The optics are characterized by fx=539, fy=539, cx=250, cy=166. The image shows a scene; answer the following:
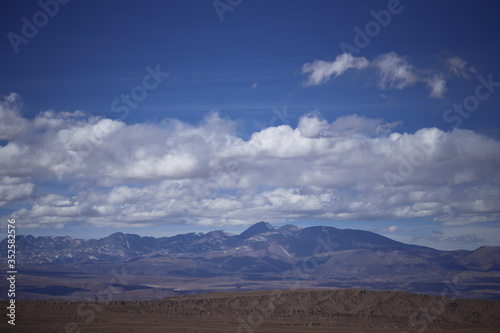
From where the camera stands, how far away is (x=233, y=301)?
18112cm

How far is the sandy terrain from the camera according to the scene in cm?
14338

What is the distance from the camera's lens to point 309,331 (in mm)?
143875

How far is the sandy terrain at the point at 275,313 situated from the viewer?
470 feet

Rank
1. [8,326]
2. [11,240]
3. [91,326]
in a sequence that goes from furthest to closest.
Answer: [91,326] → [8,326] → [11,240]

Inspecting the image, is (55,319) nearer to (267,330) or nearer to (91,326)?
(91,326)

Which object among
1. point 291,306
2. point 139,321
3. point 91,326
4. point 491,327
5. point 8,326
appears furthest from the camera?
point 291,306

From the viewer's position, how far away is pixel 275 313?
567ft

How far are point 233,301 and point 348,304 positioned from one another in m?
38.5

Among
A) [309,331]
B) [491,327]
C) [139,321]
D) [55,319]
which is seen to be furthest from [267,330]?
[491,327]

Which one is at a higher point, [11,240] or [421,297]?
[11,240]

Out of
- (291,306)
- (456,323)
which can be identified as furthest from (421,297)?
(291,306)

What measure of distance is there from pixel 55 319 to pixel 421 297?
4646 inches

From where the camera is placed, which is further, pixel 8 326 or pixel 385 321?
pixel 385 321

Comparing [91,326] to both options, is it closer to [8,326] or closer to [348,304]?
[8,326]
